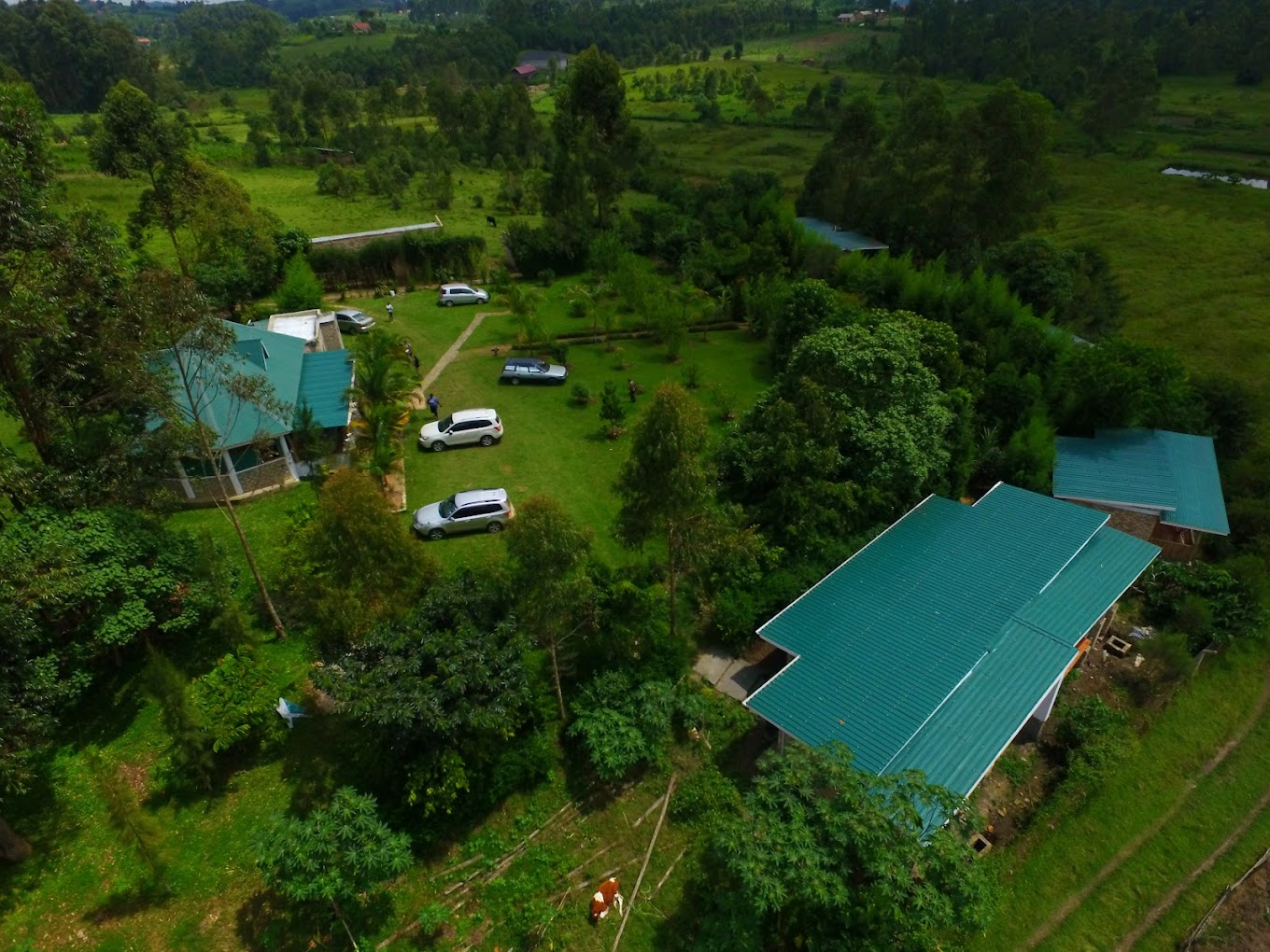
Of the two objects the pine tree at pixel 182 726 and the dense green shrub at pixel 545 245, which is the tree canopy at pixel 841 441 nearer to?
the pine tree at pixel 182 726

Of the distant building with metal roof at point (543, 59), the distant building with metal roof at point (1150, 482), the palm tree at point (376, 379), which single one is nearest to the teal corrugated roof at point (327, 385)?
A: the palm tree at point (376, 379)

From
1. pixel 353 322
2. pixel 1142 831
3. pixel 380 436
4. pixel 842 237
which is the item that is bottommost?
pixel 1142 831

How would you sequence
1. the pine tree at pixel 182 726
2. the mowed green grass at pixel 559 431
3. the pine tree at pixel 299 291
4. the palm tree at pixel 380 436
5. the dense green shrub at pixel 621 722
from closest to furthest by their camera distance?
the pine tree at pixel 182 726, the dense green shrub at pixel 621 722, the palm tree at pixel 380 436, the mowed green grass at pixel 559 431, the pine tree at pixel 299 291

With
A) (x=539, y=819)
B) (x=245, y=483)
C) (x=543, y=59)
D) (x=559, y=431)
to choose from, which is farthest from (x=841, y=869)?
(x=543, y=59)

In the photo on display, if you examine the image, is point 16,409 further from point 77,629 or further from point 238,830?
point 238,830

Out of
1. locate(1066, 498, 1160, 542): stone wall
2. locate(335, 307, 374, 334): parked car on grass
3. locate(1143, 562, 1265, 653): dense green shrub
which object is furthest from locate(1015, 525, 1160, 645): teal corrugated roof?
locate(335, 307, 374, 334): parked car on grass

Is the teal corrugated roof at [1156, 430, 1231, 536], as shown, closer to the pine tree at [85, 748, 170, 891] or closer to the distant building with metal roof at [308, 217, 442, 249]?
the pine tree at [85, 748, 170, 891]

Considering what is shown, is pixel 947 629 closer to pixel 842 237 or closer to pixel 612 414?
pixel 612 414
